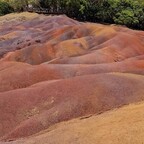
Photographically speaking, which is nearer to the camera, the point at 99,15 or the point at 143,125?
the point at 143,125

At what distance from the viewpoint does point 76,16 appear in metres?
85.9

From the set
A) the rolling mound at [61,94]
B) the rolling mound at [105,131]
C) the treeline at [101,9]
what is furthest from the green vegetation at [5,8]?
the rolling mound at [105,131]

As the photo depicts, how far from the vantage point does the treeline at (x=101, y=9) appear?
74.3m

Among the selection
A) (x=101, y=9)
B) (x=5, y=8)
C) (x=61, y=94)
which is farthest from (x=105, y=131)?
(x=5, y=8)

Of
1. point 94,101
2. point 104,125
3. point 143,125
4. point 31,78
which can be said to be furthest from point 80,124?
point 31,78

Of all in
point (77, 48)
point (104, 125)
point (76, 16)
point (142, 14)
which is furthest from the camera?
point (76, 16)

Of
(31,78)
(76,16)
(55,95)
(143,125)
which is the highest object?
(143,125)

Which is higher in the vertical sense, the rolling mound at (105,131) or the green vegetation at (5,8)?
the rolling mound at (105,131)

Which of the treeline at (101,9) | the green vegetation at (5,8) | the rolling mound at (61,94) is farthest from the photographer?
the green vegetation at (5,8)

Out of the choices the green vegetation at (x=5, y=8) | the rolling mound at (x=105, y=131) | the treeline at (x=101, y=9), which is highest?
the rolling mound at (x=105, y=131)

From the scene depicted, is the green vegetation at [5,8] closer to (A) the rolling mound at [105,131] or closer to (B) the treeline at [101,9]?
(B) the treeline at [101,9]

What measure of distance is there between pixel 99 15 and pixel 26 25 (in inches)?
679

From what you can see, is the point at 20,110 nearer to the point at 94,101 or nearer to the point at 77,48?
the point at 94,101

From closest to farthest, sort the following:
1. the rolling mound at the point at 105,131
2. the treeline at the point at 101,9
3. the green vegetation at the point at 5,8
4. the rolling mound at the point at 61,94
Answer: the rolling mound at the point at 105,131 < the rolling mound at the point at 61,94 < the treeline at the point at 101,9 < the green vegetation at the point at 5,8
